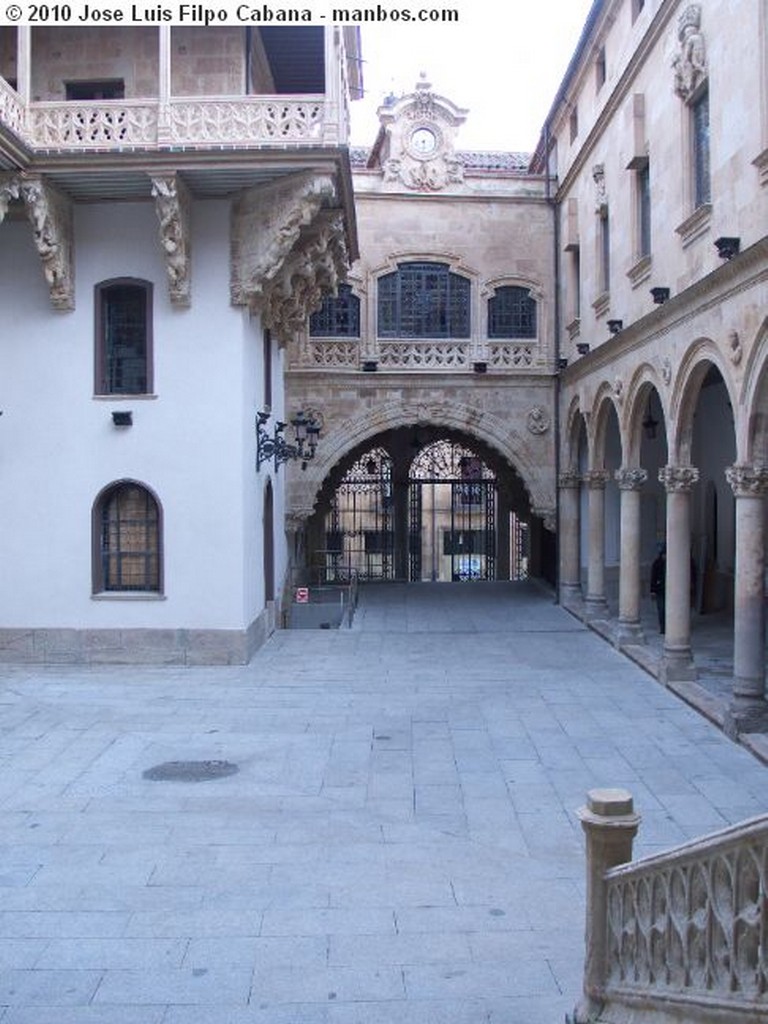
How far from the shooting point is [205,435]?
15.4m

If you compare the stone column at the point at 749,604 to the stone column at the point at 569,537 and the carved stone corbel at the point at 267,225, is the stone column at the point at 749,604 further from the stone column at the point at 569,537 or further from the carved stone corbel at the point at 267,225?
the stone column at the point at 569,537

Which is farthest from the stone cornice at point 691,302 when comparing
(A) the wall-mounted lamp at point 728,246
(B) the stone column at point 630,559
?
(B) the stone column at point 630,559

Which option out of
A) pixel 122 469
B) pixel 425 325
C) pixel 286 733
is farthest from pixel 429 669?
pixel 425 325

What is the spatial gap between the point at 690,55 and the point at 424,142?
11.0 meters

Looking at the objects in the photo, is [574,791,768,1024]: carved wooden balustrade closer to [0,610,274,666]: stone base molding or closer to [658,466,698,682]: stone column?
[658,466,698,682]: stone column

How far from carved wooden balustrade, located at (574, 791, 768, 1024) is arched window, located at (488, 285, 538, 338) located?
756 inches

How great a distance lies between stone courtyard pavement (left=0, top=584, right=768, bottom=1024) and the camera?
19.1 feet

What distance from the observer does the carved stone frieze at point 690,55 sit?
12406 mm

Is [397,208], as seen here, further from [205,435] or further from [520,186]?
[205,435]

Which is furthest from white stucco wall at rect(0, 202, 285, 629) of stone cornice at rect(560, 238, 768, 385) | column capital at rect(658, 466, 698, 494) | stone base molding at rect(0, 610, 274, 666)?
column capital at rect(658, 466, 698, 494)

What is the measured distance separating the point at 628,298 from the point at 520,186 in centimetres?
757

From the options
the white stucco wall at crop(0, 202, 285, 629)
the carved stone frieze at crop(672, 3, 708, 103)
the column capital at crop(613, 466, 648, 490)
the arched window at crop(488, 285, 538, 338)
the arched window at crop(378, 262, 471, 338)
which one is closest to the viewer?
the carved stone frieze at crop(672, 3, 708, 103)

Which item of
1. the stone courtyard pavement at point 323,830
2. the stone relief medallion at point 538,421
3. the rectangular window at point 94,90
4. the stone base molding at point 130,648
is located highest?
the rectangular window at point 94,90

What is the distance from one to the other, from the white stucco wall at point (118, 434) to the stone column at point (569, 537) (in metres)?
9.29
